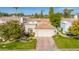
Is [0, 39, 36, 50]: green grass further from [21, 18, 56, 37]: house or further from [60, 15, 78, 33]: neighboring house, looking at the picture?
[60, 15, 78, 33]: neighboring house

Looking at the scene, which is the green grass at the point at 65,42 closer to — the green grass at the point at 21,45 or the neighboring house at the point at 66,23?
the neighboring house at the point at 66,23

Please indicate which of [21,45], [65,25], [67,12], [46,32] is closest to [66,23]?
[65,25]

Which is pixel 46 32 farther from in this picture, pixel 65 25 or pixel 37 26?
pixel 65 25

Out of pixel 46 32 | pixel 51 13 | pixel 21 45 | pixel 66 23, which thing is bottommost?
pixel 21 45
